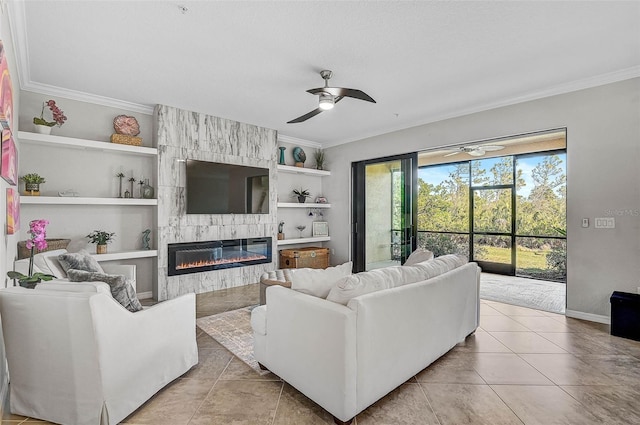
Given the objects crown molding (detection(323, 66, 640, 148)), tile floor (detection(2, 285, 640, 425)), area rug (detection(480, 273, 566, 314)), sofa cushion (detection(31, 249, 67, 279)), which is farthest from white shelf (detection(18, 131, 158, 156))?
area rug (detection(480, 273, 566, 314))

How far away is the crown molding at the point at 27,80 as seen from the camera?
239cm

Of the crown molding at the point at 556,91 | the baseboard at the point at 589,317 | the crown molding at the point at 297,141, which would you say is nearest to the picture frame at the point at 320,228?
the crown molding at the point at 297,141

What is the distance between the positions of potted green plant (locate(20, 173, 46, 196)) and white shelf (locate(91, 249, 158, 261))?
0.95m

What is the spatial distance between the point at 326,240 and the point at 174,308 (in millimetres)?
4723

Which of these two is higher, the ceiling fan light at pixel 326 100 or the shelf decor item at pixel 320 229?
the ceiling fan light at pixel 326 100

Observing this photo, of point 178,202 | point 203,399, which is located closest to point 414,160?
point 178,202

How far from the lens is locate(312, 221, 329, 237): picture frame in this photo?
6.81 meters

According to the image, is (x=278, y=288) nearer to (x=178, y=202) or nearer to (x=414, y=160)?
(x=178, y=202)

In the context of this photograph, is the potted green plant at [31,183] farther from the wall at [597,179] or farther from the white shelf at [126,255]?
the wall at [597,179]

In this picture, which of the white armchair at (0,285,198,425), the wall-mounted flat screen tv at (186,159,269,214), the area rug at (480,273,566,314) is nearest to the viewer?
the white armchair at (0,285,198,425)

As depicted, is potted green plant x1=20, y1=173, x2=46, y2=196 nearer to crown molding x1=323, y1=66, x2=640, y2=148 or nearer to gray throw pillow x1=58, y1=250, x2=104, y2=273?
gray throw pillow x1=58, y1=250, x2=104, y2=273

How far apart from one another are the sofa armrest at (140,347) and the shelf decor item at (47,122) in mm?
2984

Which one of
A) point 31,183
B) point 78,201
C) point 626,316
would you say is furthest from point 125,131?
point 626,316

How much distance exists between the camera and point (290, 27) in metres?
2.59
